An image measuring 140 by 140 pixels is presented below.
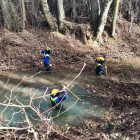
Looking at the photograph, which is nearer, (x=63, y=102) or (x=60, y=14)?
(x=63, y=102)

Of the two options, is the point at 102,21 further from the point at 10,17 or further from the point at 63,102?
the point at 63,102

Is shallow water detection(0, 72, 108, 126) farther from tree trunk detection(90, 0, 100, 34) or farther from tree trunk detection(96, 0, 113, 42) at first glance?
tree trunk detection(90, 0, 100, 34)

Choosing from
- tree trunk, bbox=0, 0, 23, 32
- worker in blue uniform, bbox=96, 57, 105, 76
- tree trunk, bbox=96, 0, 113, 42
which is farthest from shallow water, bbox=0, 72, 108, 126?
tree trunk, bbox=0, 0, 23, 32

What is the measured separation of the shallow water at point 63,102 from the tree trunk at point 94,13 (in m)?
4.31

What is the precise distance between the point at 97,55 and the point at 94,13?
3.12 m

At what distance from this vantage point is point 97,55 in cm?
1071

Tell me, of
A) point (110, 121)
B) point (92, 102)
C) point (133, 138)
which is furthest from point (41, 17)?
point (133, 138)

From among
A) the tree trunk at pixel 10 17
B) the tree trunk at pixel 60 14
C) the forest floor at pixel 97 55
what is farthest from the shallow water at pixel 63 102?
the tree trunk at pixel 60 14

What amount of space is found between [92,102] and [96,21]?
676 centimetres

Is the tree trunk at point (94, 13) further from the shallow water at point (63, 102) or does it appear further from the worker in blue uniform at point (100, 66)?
the shallow water at point (63, 102)

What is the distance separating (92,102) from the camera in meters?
6.88

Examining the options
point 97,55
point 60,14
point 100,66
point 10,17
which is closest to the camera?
point 100,66

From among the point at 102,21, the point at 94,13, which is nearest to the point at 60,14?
the point at 94,13

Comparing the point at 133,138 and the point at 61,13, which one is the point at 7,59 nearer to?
the point at 61,13
